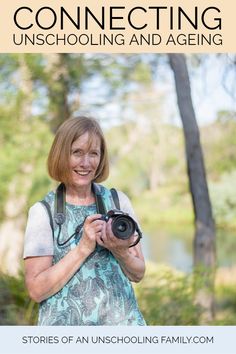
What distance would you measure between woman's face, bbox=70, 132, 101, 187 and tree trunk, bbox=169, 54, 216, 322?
1574 millimetres

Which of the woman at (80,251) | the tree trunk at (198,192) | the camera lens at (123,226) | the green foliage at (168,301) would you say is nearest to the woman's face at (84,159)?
the woman at (80,251)

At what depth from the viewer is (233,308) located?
383 centimetres

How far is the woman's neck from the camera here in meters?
1.38

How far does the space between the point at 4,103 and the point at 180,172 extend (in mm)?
1267

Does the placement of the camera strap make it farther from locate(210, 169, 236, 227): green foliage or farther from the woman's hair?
locate(210, 169, 236, 227): green foliage

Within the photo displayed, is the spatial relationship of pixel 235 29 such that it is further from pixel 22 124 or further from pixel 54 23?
pixel 22 124

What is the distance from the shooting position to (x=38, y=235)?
1295 millimetres

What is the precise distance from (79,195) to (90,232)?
0.09 metres

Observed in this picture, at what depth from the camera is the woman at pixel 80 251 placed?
130 centimetres

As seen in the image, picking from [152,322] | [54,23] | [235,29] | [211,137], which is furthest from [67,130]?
[211,137]
